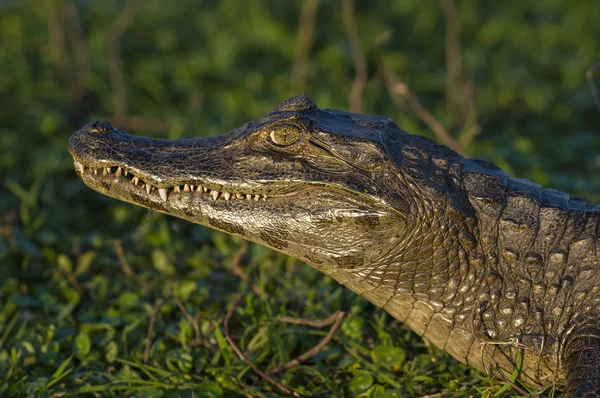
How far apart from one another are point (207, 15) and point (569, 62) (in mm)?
3655

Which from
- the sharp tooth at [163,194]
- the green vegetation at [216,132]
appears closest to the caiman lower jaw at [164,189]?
the sharp tooth at [163,194]

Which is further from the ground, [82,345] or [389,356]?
[389,356]

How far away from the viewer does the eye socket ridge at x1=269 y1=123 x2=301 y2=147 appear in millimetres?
3121

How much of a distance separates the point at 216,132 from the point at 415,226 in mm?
3017

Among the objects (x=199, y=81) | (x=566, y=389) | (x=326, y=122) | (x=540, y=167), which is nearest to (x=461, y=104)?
(x=540, y=167)

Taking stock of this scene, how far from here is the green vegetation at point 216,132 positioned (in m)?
3.41

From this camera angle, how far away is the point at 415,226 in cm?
302

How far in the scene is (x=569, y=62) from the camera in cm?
709

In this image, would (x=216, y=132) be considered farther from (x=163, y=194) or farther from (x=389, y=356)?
(x=389, y=356)

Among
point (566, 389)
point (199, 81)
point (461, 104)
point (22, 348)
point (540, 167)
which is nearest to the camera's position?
point (566, 389)

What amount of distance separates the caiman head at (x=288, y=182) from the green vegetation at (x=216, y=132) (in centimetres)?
61

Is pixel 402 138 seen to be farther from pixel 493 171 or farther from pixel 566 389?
pixel 566 389

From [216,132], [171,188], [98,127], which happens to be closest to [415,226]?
[171,188]

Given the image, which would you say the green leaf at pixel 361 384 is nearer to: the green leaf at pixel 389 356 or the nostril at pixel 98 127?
the green leaf at pixel 389 356
